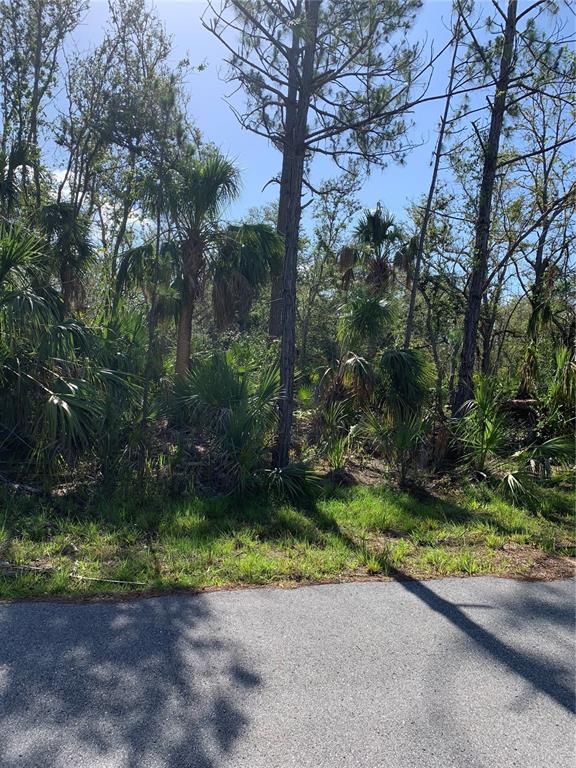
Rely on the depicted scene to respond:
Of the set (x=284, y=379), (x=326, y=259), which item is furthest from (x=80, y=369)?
(x=326, y=259)

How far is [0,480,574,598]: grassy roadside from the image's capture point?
4.62m

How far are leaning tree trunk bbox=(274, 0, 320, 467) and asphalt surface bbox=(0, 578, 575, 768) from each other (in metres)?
3.46

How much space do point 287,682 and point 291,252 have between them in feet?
18.5

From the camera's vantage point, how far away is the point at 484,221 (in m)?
10.1

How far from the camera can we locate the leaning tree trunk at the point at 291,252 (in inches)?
300

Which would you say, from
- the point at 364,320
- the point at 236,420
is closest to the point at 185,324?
the point at 364,320

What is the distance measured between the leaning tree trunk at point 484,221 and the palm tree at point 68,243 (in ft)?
23.5

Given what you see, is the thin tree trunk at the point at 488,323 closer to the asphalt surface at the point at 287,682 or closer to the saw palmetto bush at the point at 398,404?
the saw palmetto bush at the point at 398,404

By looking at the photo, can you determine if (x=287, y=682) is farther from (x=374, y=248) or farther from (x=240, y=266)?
(x=374, y=248)

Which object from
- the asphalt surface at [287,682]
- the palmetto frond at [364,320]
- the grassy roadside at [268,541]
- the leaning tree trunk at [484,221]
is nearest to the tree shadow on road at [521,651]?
the asphalt surface at [287,682]

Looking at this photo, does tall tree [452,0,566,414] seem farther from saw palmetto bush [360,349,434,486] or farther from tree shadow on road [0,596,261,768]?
tree shadow on road [0,596,261,768]

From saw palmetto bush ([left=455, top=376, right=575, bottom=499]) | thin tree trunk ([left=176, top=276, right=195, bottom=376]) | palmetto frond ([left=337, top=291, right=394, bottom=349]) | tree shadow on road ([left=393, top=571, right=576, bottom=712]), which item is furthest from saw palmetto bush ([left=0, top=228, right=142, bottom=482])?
saw palmetto bush ([left=455, top=376, right=575, bottom=499])

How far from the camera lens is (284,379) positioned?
7.86m

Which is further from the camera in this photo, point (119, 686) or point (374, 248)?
point (374, 248)
